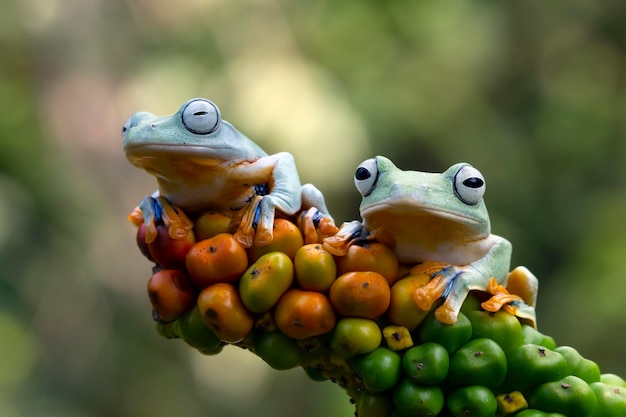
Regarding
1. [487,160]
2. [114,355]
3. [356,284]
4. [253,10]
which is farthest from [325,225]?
[487,160]

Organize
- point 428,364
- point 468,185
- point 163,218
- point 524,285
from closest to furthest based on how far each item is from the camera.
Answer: point 428,364 < point 468,185 < point 163,218 < point 524,285

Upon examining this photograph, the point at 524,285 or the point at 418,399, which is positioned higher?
the point at 524,285

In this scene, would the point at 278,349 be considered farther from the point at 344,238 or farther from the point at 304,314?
the point at 344,238

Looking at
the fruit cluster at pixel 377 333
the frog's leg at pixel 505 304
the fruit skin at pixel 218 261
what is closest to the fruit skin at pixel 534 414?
the fruit cluster at pixel 377 333

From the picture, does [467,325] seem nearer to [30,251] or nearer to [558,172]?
[30,251]

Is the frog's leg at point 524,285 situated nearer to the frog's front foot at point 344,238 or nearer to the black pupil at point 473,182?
the black pupil at point 473,182

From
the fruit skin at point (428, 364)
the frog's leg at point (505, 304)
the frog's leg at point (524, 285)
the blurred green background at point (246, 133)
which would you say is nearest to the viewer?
the fruit skin at point (428, 364)

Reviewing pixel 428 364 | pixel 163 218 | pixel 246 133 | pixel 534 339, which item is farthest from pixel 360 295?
pixel 246 133

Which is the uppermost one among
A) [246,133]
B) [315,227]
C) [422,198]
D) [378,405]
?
[246,133]
